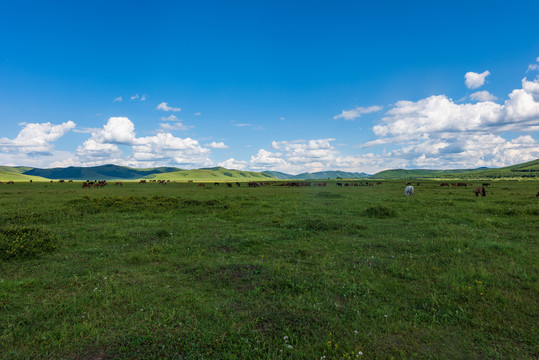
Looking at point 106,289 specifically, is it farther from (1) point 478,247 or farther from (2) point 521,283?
(1) point 478,247

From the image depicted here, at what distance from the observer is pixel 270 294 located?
8.05 m

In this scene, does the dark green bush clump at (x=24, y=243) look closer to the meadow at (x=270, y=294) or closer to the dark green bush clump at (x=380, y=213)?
the meadow at (x=270, y=294)

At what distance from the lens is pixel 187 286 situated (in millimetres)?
8617

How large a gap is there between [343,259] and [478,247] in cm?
673

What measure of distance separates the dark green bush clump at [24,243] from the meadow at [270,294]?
2.4 inches

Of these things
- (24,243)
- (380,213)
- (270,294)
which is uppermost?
(24,243)

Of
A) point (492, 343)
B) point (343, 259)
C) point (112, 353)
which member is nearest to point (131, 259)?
point (112, 353)

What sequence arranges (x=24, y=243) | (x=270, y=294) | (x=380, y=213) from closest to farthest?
(x=270, y=294) < (x=24, y=243) < (x=380, y=213)

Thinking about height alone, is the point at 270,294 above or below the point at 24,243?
below

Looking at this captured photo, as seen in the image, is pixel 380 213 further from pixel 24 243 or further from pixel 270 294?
pixel 24 243

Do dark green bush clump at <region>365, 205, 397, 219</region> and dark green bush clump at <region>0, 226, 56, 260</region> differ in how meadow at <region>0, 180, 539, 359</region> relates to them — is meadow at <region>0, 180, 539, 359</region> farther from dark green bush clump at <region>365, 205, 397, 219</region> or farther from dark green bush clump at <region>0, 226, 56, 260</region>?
dark green bush clump at <region>365, 205, 397, 219</region>

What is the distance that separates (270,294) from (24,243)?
39.9ft

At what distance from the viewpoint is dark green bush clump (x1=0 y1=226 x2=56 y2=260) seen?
11203 mm

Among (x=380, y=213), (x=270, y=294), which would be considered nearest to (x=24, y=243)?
(x=270, y=294)
